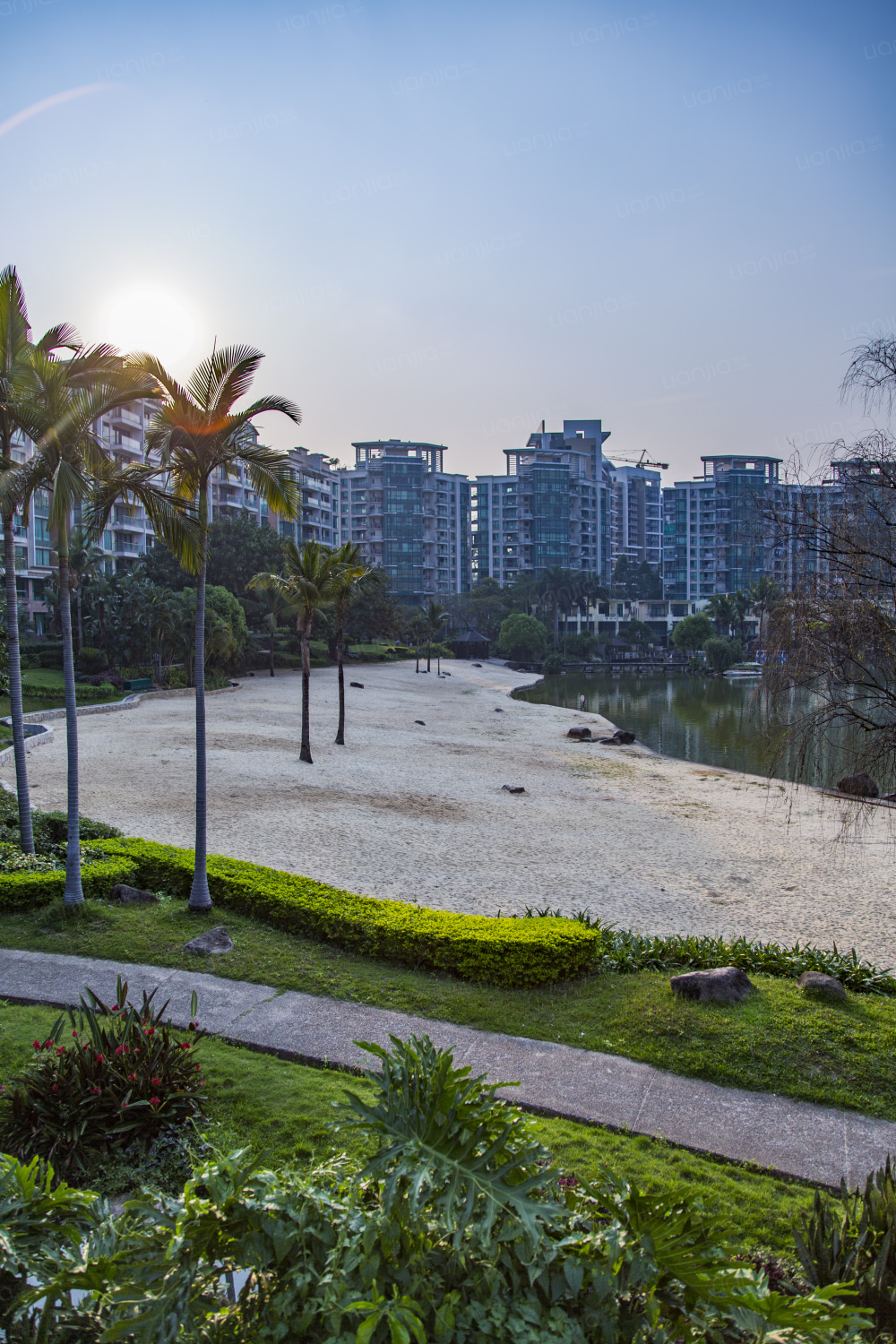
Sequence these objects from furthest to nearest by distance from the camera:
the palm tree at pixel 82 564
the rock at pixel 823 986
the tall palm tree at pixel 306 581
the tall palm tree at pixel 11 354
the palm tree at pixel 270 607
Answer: the palm tree at pixel 270 607 → the palm tree at pixel 82 564 → the tall palm tree at pixel 306 581 → the tall palm tree at pixel 11 354 → the rock at pixel 823 986

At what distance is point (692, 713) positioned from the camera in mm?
52781

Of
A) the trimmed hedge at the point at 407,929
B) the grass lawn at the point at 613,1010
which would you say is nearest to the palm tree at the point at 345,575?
the trimmed hedge at the point at 407,929

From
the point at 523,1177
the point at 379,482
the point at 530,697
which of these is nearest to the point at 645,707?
the point at 530,697

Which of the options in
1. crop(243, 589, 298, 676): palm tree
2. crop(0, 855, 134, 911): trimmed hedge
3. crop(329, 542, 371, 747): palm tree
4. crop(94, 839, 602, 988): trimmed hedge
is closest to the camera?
crop(94, 839, 602, 988): trimmed hedge

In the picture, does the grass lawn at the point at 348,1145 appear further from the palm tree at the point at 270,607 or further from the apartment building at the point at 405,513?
the apartment building at the point at 405,513

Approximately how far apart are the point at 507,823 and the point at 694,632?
76743 millimetres

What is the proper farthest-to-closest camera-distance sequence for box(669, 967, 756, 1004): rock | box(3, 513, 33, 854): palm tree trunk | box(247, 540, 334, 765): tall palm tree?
box(247, 540, 334, 765): tall palm tree, box(3, 513, 33, 854): palm tree trunk, box(669, 967, 756, 1004): rock

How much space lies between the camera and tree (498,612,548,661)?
319 feet

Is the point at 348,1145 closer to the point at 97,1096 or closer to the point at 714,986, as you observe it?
the point at 97,1096

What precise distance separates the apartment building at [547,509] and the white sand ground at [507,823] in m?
121

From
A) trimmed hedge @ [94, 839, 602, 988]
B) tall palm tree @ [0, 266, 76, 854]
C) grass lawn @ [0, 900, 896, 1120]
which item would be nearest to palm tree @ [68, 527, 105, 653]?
tall palm tree @ [0, 266, 76, 854]

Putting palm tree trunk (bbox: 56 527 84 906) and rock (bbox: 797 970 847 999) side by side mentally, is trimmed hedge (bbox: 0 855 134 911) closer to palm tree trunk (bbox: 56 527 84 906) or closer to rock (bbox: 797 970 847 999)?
palm tree trunk (bbox: 56 527 84 906)

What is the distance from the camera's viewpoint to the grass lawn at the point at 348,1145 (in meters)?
5.63

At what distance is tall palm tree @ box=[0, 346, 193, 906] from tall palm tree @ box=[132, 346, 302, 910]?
1.11 ft
